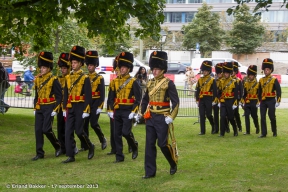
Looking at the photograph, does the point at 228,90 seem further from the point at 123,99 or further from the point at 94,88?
the point at 123,99

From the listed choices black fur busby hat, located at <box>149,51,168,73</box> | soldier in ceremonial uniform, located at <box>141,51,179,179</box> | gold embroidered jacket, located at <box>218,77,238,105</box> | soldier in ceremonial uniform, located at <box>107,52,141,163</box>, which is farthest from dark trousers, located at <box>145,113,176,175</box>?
gold embroidered jacket, located at <box>218,77,238,105</box>

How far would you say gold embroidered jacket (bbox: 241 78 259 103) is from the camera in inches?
714

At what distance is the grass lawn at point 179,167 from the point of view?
10.3 meters

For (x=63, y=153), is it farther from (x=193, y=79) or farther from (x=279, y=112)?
(x=193, y=79)

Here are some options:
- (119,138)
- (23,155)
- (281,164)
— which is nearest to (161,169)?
(119,138)

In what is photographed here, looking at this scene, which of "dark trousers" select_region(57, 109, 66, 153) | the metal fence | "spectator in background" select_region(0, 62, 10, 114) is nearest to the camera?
"dark trousers" select_region(57, 109, 66, 153)

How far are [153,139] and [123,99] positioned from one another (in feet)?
6.09

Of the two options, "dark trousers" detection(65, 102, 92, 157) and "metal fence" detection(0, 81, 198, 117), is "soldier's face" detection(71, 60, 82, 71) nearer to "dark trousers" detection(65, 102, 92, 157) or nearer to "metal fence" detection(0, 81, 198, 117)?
"dark trousers" detection(65, 102, 92, 157)

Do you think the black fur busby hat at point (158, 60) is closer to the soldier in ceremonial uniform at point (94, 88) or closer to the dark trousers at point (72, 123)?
the dark trousers at point (72, 123)

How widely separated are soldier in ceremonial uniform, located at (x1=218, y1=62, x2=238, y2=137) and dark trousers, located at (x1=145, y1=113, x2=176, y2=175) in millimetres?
7010

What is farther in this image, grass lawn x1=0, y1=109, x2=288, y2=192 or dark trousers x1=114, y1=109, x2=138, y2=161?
dark trousers x1=114, y1=109, x2=138, y2=161

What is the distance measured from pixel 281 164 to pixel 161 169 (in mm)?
2538

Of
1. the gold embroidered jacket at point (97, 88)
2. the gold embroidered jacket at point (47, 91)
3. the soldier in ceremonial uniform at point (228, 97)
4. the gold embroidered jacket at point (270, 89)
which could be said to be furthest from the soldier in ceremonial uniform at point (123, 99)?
the soldier in ceremonial uniform at point (228, 97)

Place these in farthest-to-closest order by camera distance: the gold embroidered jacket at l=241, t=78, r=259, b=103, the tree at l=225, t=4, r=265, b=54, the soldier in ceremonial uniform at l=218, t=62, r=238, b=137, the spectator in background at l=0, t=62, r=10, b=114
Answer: the tree at l=225, t=4, r=265, b=54
the spectator in background at l=0, t=62, r=10, b=114
the gold embroidered jacket at l=241, t=78, r=259, b=103
the soldier in ceremonial uniform at l=218, t=62, r=238, b=137
